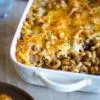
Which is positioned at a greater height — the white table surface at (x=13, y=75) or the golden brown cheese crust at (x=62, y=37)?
the golden brown cheese crust at (x=62, y=37)

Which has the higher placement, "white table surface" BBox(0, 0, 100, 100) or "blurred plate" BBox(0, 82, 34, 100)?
"blurred plate" BBox(0, 82, 34, 100)

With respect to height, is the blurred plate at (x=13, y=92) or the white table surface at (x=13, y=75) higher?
the blurred plate at (x=13, y=92)

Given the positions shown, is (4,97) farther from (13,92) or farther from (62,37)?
(62,37)

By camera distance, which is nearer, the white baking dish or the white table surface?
the white baking dish

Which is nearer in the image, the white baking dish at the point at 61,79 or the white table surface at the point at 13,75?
the white baking dish at the point at 61,79

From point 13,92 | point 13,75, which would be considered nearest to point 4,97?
point 13,92

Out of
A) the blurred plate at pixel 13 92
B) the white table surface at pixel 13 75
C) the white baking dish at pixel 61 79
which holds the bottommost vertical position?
the white table surface at pixel 13 75
